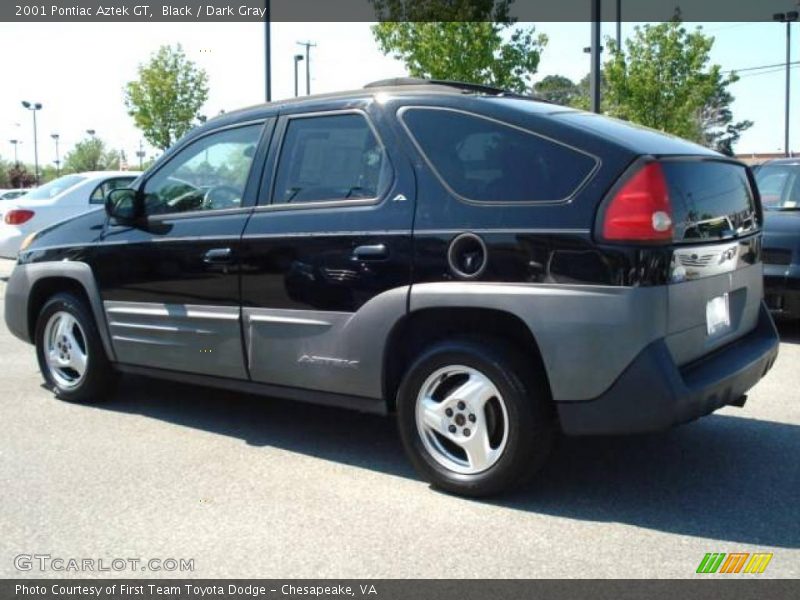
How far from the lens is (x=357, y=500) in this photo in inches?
157

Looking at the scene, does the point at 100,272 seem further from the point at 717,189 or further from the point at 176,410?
the point at 717,189

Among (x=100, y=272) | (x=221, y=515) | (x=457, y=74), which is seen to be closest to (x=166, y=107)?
Answer: (x=457, y=74)

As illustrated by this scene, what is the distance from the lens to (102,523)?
3701mm

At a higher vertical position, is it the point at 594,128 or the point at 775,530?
the point at 594,128

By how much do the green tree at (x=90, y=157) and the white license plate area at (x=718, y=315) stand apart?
8650 centimetres

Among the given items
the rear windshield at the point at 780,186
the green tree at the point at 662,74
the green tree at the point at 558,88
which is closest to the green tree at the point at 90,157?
the green tree at the point at 558,88

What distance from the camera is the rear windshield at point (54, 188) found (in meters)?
12.6

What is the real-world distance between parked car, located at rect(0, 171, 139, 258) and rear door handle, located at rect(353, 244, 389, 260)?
885 centimetres

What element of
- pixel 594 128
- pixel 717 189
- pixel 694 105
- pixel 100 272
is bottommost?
pixel 100 272

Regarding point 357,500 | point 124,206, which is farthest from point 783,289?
point 124,206

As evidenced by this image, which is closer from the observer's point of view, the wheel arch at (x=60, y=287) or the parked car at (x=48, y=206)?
the wheel arch at (x=60, y=287)

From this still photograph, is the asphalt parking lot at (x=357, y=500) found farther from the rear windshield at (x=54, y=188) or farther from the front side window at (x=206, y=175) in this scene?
the rear windshield at (x=54, y=188)
